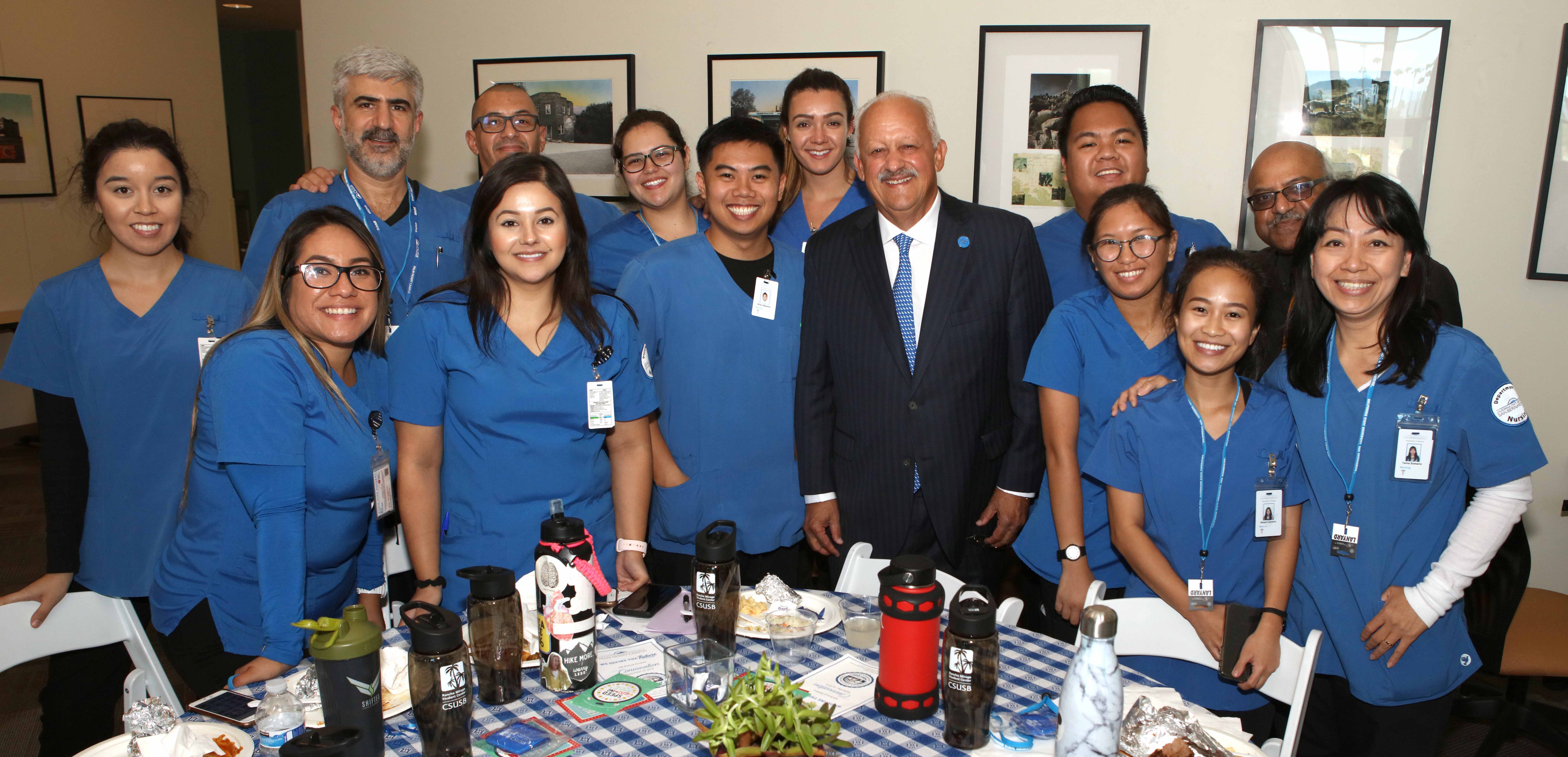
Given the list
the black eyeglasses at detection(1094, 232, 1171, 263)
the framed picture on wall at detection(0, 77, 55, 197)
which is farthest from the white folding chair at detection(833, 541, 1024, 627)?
the framed picture on wall at detection(0, 77, 55, 197)

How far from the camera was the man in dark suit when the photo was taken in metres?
2.77

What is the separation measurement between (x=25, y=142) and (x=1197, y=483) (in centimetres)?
839

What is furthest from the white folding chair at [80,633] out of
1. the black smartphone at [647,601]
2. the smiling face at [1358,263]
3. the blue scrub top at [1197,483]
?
the smiling face at [1358,263]

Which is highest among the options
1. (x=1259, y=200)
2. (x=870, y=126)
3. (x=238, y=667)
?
(x=870, y=126)

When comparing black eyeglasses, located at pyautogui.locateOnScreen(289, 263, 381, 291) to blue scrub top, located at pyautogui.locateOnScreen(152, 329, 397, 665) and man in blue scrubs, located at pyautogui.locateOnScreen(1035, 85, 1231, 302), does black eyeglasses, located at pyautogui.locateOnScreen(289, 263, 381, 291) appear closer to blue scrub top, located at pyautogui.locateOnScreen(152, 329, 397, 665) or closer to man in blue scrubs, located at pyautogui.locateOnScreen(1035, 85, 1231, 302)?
blue scrub top, located at pyautogui.locateOnScreen(152, 329, 397, 665)

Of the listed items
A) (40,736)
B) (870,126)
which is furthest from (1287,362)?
(40,736)

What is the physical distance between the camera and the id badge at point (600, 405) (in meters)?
2.43

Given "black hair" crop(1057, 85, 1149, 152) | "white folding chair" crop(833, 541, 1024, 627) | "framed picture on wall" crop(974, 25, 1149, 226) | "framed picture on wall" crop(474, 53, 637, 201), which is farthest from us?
"framed picture on wall" crop(474, 53, 637, 201)

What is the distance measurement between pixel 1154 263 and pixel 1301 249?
347 mm

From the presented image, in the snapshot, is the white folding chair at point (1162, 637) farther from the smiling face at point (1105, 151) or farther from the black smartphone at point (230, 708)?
the black smartphone at point (230, 708)

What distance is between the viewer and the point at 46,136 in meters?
7.07

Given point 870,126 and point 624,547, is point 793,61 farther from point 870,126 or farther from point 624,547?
point 624,547

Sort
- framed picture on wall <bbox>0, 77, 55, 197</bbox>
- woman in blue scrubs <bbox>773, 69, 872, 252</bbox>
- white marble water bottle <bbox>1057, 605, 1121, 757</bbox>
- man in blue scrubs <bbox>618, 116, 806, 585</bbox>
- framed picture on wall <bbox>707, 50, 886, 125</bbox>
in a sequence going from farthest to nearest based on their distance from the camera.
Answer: framed picture on wall <bbox>0, 77, 55, 197</bbox> < framed picture on wall <bbox>707, 50, 886, 125</bbox> < woman in blue scrubs <bbox>773, 69, 872, 252</bbox> < man in blue scrubs <bbox>618, 116, 806, 585</bbox> < white marble water bottle <bbox>1057, 605, 1121, 757</bbox>

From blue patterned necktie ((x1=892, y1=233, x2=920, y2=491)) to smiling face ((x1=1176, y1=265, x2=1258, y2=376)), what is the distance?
0.79 meters
